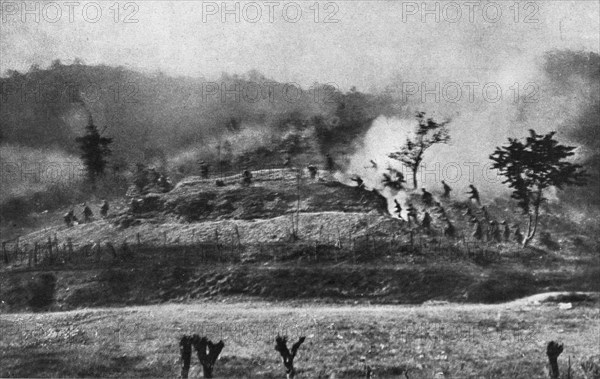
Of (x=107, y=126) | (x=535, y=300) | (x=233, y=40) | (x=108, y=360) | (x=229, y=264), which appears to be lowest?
(x=108, y=360)

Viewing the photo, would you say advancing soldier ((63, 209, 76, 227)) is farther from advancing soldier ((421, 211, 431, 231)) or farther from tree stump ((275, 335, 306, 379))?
advancing soldier ((421, 211, 431, 231))

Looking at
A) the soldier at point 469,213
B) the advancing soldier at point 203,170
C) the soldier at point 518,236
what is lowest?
the soldier at point 518,236

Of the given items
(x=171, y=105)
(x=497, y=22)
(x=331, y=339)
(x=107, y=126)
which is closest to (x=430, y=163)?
(x=497, y=22)

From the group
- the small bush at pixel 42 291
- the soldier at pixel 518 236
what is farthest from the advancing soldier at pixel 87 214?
the soldier at pixel 518 236

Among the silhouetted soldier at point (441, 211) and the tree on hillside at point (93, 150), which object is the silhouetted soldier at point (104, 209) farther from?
the silhouetted soldier at point (441, 211)

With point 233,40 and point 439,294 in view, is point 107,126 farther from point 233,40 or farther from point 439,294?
point 439,294

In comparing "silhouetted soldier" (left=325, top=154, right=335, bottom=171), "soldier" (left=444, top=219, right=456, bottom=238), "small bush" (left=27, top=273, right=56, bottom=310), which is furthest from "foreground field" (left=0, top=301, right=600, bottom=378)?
"silhouetted soldier" (left=325, top=154, right=335, bottom=171)

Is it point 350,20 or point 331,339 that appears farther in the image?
point 350,20
